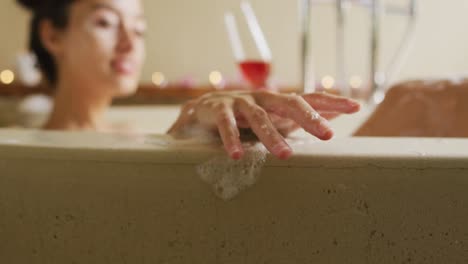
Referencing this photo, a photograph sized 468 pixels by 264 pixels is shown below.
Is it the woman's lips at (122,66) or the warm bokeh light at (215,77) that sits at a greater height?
the woman's lips at (122,66)

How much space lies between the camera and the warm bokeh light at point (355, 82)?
2.82m

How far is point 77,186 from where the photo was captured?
0.49m

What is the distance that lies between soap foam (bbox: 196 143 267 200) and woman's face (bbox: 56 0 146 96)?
1.01m

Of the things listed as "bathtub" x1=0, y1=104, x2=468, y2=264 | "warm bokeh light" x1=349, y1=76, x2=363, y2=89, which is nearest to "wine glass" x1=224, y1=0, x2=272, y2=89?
"warm bokeh light" x1=349, y1=76, x2=363, y2=89

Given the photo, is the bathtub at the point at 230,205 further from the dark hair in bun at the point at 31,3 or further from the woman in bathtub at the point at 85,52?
the dark hair in bun at the point at 31,3

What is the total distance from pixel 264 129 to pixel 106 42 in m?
1.03

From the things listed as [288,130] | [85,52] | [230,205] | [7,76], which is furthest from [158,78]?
[230,205]

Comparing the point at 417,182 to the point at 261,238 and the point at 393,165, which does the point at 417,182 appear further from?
the point at 261,238

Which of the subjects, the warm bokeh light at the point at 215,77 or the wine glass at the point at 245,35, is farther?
the warm bokeh light at the point at 215,77

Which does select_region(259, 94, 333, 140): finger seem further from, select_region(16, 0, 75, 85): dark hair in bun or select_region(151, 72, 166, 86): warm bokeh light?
select_region(151, 72, 166, 86): warm bokeh light

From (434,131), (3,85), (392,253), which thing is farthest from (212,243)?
(3,85)

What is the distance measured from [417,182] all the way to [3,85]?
2604 millimetres

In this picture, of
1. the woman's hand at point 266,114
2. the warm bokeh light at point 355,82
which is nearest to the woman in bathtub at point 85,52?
the woman's hand at point 266,114

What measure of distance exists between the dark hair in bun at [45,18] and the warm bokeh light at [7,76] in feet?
3.88
